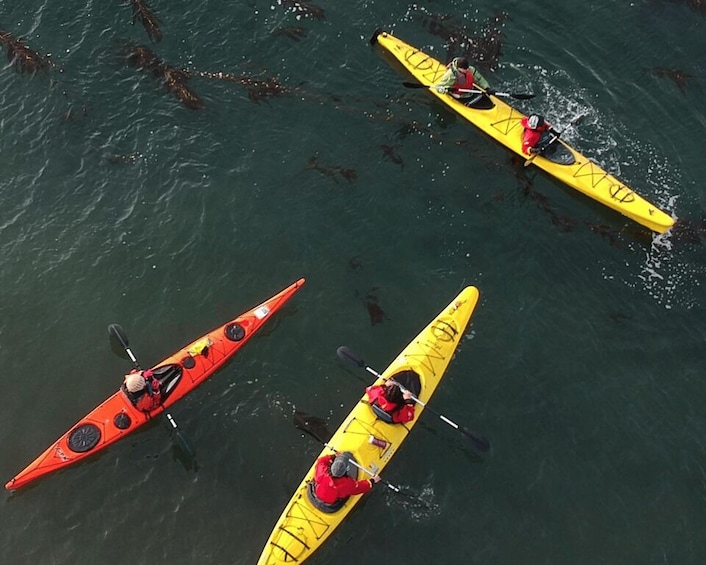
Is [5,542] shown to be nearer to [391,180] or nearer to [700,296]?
[391,180]

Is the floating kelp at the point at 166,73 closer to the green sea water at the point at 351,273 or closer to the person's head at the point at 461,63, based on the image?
the green sea water at the point at 351,273

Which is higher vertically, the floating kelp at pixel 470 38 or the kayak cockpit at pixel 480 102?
the floating kelp at pixel 470 38

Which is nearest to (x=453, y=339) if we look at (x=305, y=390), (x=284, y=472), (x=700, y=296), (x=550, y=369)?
(x=550, y=369)

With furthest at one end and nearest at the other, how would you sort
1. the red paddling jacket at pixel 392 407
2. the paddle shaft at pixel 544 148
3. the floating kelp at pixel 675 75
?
the floating kelp at pixel 675 75, the paddle shaft at pixel 544 148, the red paddling jacket at pixel 392 407

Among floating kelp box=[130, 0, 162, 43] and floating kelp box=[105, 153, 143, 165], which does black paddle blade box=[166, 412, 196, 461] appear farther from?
floating kelp box=[130, 0, 162, 43]

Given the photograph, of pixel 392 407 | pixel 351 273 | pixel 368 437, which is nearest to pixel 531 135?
pixel 351 273

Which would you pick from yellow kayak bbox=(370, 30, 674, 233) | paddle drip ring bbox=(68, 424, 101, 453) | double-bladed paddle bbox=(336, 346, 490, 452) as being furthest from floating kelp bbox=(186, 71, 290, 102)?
paddle drip ring bbox=(68, 424, 101, 453)

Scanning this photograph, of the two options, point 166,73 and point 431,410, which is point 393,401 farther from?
point 166,73

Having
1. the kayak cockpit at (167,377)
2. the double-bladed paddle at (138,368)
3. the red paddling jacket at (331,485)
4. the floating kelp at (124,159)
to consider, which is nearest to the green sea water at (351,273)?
the floating kelp at (124,159)

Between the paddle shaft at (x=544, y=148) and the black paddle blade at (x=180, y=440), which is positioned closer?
the black paddle blade at (x=180, y=440)
